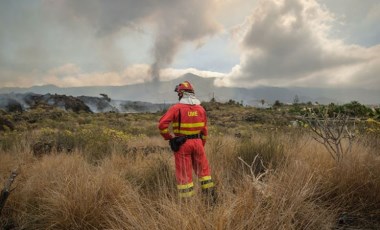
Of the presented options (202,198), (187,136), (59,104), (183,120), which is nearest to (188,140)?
(187,136)

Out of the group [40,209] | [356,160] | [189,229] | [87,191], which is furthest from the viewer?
[356,160]

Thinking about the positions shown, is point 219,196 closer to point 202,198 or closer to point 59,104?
point 202,198

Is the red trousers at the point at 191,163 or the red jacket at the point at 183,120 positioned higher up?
the red jacket at the point at 183,120

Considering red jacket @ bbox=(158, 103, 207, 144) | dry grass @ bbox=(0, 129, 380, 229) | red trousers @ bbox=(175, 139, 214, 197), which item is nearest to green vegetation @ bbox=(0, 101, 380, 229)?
dry grass @ bbox=(0, 129, 380, 229)

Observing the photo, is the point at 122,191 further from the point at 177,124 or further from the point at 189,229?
the point at 189,229

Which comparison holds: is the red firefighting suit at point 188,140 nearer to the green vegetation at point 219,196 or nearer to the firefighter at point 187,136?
the firefighter at point 187,136

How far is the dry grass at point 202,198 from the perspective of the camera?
343cm

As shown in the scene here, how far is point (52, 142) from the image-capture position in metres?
10.6

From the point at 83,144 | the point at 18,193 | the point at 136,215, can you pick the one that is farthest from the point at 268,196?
the point at 83,144

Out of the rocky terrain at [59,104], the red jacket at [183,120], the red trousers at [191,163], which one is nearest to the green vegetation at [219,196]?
the red trousers at [191,163]

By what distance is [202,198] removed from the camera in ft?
15.6

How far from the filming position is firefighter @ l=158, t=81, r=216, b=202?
5480 mm

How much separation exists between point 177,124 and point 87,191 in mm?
1782

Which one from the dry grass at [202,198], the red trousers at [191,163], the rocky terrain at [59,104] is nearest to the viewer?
the dry grass at [202,198]
